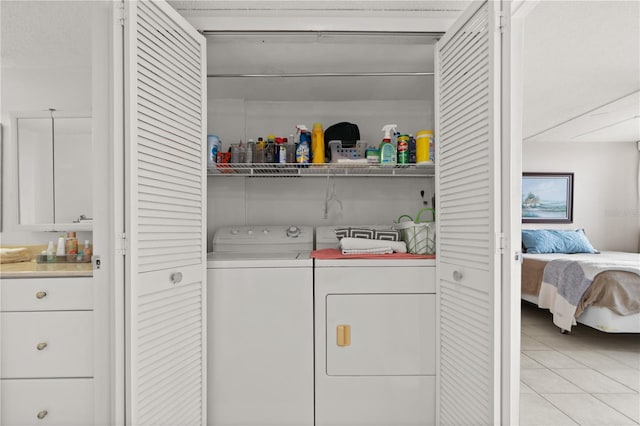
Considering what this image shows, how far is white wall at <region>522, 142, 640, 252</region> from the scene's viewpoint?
5500 millimetres

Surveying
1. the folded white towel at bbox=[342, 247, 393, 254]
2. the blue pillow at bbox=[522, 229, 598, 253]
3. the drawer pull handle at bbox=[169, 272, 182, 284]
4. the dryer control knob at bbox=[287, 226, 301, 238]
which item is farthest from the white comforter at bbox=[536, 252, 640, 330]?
the drawer pull handle at bbox=[169, 272, 182, 284]

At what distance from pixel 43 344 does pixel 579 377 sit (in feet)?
10.8

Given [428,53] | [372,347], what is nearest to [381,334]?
[372,347]

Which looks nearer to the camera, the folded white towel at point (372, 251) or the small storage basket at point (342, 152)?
the folded white towel at point (372, 251)

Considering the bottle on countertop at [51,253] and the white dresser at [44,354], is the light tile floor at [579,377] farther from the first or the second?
the bottle on countertop at [51,253]

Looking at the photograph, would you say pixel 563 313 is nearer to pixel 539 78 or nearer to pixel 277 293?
pixel 539 78

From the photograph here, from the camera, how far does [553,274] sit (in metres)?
3.86

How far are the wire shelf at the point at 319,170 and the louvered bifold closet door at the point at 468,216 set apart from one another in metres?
0.44

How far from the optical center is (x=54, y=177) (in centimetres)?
226

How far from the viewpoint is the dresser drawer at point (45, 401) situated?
1.75 meters

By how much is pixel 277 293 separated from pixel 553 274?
126 inches

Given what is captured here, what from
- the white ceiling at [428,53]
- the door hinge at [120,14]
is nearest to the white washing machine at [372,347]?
the white ceiling at [428,53]

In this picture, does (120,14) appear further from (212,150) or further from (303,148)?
A: (303,148)

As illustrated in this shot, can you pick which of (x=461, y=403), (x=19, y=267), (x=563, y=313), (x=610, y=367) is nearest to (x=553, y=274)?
(x=563, y=313)
